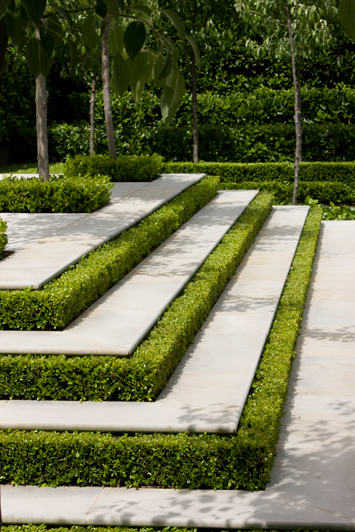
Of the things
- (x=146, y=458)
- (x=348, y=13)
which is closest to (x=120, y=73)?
(x=348, y=13)

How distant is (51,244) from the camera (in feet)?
29.3

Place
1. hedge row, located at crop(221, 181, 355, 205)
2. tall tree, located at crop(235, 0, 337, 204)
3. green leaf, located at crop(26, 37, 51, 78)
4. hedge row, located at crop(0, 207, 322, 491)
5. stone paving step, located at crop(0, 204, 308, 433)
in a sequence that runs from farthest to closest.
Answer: hedge row, located at crop(221, 181, 355, 205), tall tree, located at crop(235, 0, 337, 204), stone paving step, located at crop(0, 204, 308, 433), hedge row, located at crop(0, 207, 322, 491), green leaf, located at crop(26, 37, 51, 78)

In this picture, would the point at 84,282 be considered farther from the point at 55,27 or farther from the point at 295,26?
the point at 295,26

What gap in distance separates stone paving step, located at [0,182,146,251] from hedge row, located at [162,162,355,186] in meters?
6.97

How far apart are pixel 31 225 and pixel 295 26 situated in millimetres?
9019

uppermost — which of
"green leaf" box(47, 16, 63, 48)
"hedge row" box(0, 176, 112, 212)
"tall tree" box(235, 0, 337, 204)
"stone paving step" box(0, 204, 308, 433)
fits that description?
"tall tree" box(235, 0, 337, 204)

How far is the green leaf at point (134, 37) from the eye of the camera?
2.29 meters

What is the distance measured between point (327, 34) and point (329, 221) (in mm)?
4680

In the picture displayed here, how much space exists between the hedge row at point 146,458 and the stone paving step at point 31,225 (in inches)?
157

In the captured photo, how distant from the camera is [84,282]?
23.6ft

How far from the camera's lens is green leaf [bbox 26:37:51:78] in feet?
8.41

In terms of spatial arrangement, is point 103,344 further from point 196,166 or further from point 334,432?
point 196,166

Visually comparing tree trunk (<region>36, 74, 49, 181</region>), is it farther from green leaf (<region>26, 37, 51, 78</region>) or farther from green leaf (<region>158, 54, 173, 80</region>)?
green leaf (<region>158, 54, 173, 80</region>)

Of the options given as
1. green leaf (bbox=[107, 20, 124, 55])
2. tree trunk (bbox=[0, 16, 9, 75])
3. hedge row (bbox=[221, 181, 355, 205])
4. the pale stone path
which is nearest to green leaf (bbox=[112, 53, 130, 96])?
green leaf (bbox=[107, 20, 124, 55])
